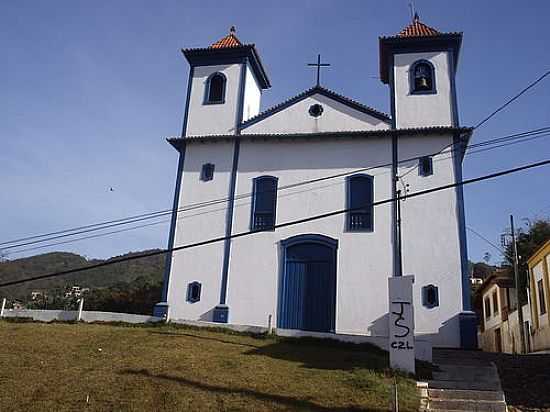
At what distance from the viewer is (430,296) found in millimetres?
16375

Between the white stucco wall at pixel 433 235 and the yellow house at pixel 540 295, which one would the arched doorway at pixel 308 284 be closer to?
the white stucco wall at pixel 433 235

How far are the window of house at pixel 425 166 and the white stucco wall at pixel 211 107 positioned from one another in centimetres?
608

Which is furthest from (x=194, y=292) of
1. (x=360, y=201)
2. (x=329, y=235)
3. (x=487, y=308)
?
(x=487, y=308)

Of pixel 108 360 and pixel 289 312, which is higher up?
pixel 289 312

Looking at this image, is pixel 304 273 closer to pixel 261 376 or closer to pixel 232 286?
pixel 232 286

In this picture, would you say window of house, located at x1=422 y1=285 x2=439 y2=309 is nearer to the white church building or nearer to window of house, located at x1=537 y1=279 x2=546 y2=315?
the white church building

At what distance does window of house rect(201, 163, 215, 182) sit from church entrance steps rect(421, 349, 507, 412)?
30.3 ft

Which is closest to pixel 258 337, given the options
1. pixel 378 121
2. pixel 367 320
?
pixel 367 320

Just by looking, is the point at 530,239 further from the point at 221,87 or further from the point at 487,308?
the point at 221,87

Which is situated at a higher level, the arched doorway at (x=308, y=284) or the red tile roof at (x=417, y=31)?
the red tile roof at (x=417, y=31)

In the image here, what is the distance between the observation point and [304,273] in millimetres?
17453

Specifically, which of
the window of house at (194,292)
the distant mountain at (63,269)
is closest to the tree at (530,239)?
the window of house at (194,292)

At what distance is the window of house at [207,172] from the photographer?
1917 cm

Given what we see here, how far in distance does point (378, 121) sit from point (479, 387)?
9821 mm
